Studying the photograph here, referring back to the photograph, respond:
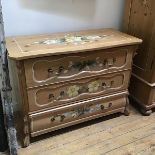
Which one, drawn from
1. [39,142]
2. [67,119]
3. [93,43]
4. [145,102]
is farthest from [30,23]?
[145,102]

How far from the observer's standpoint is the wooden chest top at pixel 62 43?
1.37 metres

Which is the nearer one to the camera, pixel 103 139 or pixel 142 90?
pixel 103 139

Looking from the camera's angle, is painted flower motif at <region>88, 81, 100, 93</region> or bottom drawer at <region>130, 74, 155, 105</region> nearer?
painted flower motif at <region>88, 81, 100, 93</region>

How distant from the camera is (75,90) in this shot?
163cm

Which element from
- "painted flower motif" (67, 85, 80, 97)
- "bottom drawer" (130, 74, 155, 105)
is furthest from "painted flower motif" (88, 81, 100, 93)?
"bottom drawer" (130, 74, 155, 105)

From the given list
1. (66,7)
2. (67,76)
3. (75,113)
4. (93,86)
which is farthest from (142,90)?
(66,7)

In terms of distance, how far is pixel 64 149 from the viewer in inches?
63.0

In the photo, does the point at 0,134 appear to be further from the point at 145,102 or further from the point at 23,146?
the point at 145,102

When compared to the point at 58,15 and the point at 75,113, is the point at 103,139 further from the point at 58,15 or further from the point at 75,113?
the point at 58,15

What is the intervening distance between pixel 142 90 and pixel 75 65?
77 centimetres

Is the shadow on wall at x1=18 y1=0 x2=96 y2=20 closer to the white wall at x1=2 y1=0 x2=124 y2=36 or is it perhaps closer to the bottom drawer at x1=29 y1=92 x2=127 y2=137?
the white wall at x1=2 y1=0 x2=124 y2=36

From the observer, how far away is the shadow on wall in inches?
67.6

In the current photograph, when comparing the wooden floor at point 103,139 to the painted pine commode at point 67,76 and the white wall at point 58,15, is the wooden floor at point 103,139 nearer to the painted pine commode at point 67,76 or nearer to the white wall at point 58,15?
the painted pine commode at point 67,76

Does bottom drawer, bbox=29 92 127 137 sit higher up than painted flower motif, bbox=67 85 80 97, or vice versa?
painted flower motif, bbox=67 85 80 97
